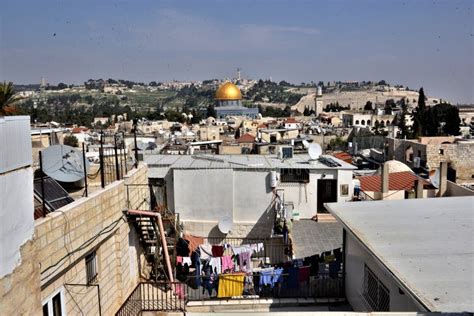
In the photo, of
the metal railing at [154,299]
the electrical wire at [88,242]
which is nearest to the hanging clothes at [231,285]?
the metal railing at [154,299]

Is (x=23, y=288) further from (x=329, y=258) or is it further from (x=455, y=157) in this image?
(x=455, y=157)

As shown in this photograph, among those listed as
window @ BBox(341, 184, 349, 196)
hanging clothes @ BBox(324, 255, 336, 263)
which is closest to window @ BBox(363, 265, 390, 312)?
hanging clothes @ BBox(324, 255, 336, 263)

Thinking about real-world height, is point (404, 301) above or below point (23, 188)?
below

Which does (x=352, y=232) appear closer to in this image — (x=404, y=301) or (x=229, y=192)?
(x=404, y=301)

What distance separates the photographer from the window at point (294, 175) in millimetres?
16281

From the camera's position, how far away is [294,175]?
16.3 metres

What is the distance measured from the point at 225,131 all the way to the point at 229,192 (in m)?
40.8

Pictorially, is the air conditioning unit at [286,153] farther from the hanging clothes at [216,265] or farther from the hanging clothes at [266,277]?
the hanging clothes at [266,277]

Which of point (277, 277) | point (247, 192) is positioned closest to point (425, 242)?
point (277, 277)

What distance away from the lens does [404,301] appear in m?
6.12

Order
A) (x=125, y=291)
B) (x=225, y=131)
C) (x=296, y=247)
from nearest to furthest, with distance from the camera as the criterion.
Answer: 1. (x=125, y=291)
2. (x=296, y=247)
3. (x=225, y=131)

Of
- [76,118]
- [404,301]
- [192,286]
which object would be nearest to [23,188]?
[404,301]

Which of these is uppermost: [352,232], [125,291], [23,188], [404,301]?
[23,188]

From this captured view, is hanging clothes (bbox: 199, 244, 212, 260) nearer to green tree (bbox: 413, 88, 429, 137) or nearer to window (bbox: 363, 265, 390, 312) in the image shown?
window (bbox: 363, 265, 390, 312)
